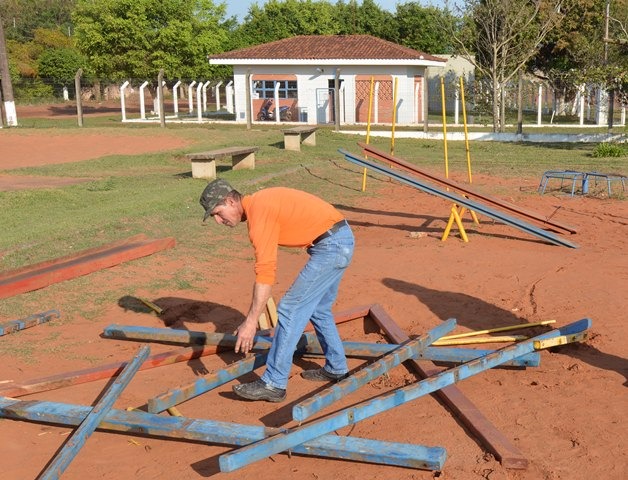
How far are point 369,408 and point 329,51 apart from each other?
113 ft

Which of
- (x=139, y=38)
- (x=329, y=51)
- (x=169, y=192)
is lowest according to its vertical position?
(x=169, y=192)

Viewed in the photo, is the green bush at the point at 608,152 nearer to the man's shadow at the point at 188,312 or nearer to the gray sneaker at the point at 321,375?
the man's shadow at the point at 188,312

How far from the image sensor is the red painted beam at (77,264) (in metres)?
8.05

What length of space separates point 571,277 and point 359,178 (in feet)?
29.7

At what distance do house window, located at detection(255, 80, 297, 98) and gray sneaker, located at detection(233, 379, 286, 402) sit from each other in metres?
33.2

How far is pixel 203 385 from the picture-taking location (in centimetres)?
537

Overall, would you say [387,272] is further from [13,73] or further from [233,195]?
[13,73]

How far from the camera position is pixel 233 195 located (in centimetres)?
491

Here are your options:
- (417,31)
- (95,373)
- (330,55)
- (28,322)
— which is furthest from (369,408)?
(417,31)

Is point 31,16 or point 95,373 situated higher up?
point 31,16

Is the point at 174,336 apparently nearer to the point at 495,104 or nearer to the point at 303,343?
the point at 303,343

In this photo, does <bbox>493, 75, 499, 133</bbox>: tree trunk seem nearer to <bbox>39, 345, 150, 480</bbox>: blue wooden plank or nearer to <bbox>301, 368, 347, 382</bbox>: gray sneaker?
<bbox>301, 368, 347, 382</bbox>: gray sneaker

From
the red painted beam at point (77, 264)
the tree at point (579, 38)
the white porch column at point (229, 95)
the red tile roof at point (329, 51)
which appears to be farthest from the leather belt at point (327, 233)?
the white porch column at point (229, 95)

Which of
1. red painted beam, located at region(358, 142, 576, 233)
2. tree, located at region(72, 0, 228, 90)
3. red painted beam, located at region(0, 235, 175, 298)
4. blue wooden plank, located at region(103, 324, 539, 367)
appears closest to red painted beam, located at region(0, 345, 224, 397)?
blue wooden plank, located at region(103, 324, 539, 367)
